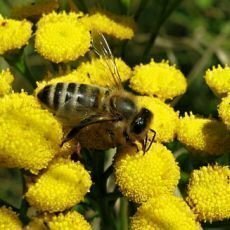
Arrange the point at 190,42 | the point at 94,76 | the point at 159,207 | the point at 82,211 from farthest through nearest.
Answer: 1. the point at 190,42
2. the point at 94,76
3. the point at 82,211
4. the point at 159,207

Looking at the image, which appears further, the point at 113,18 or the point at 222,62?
the point at 222,62

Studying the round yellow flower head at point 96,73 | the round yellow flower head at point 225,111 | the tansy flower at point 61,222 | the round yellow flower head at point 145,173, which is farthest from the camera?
the round yellow flower head at point 96,73

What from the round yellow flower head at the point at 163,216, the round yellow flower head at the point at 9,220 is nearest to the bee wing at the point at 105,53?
the round yellow flower head at the point at 163,216

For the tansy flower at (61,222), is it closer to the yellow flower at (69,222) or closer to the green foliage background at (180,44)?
the yellow flower at (69,222)

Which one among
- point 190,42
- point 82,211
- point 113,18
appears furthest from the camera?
point 190,42

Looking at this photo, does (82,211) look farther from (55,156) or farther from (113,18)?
(113,18)

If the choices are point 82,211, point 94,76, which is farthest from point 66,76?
point 82,211
